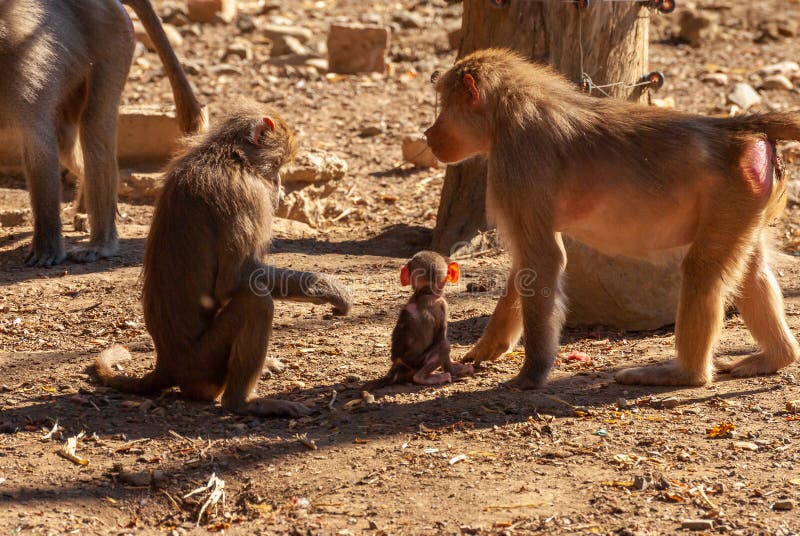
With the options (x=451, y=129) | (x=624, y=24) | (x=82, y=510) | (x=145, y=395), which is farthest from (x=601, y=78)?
(x=82, y=510)

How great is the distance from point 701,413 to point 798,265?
269cm

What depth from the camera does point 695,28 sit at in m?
13.8

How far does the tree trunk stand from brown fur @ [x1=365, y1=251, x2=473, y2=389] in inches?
52.7

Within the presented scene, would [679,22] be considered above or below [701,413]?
above

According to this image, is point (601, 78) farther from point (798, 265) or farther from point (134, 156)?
point (134, 156)

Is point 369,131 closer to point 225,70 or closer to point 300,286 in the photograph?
point 225,70

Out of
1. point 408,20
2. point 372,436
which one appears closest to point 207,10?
point 408,20

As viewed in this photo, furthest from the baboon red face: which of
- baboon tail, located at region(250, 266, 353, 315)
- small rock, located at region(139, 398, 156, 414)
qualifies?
small rock, located at region(139, 398, 156, 414)

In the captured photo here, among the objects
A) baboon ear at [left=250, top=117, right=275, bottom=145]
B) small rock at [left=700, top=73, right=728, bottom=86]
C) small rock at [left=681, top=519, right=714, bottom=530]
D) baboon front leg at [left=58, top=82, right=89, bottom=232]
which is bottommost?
small rock at [left=681, top=519, right=714, bottom=530]

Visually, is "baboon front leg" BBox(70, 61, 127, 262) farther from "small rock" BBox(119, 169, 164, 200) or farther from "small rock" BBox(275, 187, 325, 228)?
"small rock" BBox(275, 187, 325, 228)

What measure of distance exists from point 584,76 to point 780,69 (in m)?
6.57

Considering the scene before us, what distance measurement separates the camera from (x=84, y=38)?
7723mm

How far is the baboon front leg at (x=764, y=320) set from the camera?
18.0 feet

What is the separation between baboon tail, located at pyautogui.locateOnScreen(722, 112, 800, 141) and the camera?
5152 millimetres
